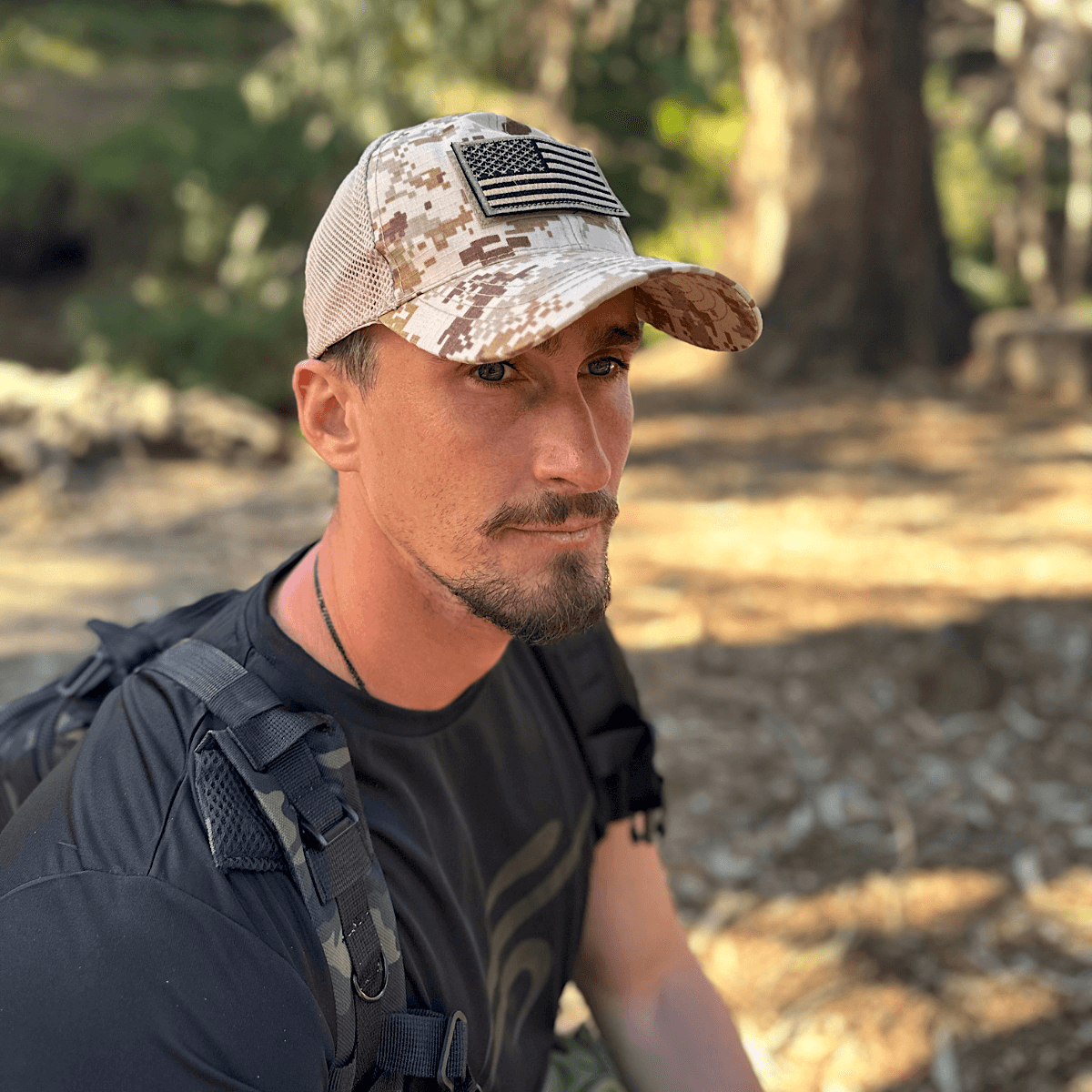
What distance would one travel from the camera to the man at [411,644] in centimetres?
136

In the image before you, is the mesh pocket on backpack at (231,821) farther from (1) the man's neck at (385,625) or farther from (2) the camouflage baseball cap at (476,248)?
(2) the camouflage baseball cap at (476,248)

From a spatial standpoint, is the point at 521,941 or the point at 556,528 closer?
the point at 556,528

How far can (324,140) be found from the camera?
13.5m

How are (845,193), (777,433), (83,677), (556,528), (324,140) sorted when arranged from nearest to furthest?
(556,528) → (83,677) → (777,433) → (845,193) → (324,140)

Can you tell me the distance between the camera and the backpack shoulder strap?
1448 millimetres

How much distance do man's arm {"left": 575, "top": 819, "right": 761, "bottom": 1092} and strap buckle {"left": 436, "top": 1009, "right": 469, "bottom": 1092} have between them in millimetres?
636

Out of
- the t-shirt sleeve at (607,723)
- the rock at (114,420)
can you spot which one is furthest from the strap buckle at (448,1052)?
the rock at (114,420)

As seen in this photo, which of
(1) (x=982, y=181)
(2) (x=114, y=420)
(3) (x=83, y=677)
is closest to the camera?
(3) (x=83, y=677)

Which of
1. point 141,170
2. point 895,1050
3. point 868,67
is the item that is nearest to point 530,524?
point 895,1050

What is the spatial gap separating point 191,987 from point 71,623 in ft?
15.7

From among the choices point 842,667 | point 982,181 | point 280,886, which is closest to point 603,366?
point 280,886

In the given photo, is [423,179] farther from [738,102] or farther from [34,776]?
[738,102]

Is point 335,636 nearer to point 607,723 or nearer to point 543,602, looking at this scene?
point 543,602

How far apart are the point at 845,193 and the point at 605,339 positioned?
8.49 m
